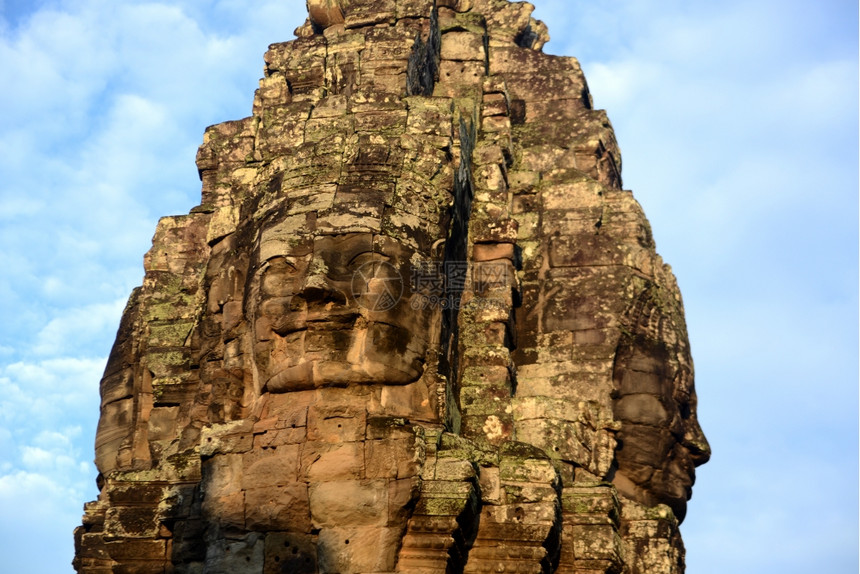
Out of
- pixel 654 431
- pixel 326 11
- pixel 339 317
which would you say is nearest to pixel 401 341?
pixel 339 317

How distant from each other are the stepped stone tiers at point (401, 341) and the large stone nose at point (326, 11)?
0.02 meters

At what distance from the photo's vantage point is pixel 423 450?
15.6m

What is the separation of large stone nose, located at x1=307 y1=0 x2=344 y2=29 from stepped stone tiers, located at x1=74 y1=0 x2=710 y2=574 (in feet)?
0.08

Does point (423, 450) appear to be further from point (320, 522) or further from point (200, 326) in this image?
point (200, 326)

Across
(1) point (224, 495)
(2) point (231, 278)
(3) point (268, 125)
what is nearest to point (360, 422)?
(1) point (224, 495)

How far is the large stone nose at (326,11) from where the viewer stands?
20.8 m

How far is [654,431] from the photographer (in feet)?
61.9

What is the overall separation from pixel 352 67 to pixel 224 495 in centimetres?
645

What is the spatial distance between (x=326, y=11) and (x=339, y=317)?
646 centimetres

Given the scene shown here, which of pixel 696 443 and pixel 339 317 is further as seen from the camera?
pixel 696 443

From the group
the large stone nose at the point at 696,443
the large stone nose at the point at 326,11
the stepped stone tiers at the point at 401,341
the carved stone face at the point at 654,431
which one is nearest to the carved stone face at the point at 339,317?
the stepped stone tiers at the point at 401,341

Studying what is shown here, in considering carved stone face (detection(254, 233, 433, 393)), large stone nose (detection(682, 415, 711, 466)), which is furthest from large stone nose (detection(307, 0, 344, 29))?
large stone nose (detection(682, 415, 711, 466))

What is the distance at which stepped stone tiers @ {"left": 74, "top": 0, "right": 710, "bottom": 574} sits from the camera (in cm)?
1566

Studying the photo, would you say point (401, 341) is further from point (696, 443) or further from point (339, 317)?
point (696, 443)
